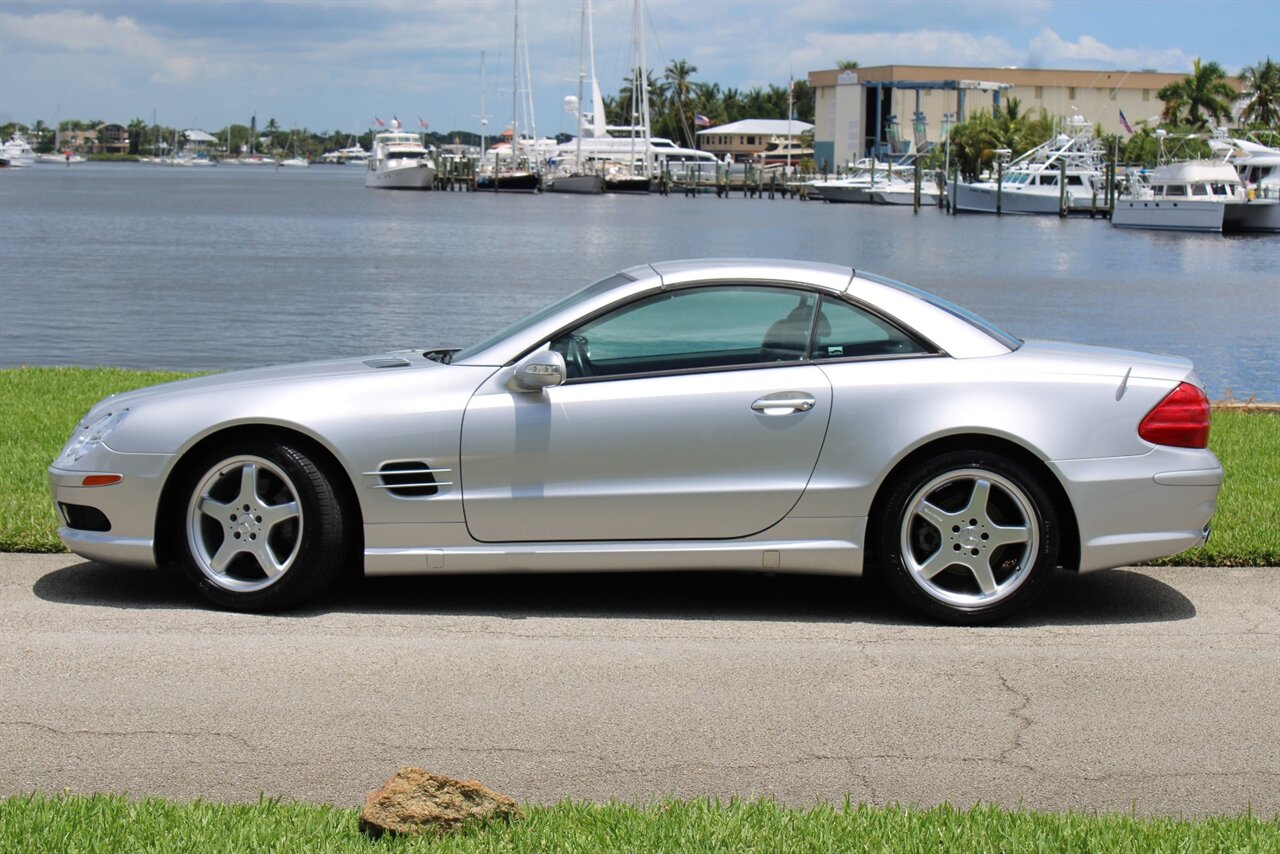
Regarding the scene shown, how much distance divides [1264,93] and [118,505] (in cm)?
11058

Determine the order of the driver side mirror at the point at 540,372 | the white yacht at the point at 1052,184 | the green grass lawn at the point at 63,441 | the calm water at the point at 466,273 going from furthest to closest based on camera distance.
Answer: the white yacht at the point at 1052,184 < the calm water at the point at 466,273 < the green grass lawn at the point at 63,441 < the driver side mirror at the point at 540,372

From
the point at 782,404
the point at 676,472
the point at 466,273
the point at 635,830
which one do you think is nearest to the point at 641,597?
the point at 676,472

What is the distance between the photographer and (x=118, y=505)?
19.9 ft

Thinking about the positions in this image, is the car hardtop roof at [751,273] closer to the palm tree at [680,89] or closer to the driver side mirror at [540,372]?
the driver side mirror at [540,372]

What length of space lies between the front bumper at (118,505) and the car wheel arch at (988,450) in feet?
9.51

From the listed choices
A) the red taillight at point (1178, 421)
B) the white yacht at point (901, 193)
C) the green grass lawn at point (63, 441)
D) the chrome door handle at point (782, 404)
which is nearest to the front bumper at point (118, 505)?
the green grass lawn at point (63, 441)

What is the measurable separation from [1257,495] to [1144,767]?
456 cm

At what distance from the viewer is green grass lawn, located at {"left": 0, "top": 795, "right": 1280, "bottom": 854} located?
12.0 ft

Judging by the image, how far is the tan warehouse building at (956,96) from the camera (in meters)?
137

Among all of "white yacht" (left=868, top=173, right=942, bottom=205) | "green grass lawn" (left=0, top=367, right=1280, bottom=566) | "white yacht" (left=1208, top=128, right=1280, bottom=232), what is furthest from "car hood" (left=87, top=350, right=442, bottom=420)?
"white yacht" (left=868, top=173, right=942, bottom=205)

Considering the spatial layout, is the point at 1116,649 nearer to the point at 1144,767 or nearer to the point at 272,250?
the point at 1144,767

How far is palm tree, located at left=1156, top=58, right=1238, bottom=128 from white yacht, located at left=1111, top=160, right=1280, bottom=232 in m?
34.5

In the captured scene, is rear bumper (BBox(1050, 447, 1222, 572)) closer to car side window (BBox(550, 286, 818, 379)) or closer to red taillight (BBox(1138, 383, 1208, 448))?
red taillight (BBox(1138, 383, 1208, 448))

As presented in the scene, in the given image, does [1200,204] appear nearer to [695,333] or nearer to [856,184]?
[856,184]
